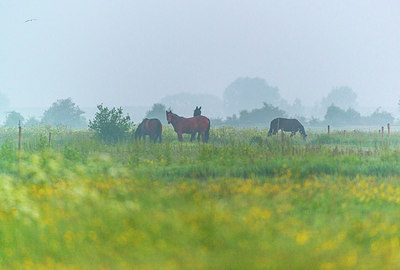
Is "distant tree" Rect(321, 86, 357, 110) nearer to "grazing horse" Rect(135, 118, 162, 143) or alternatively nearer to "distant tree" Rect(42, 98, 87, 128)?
"distant tree" Rect(42, 98, 87, 128)

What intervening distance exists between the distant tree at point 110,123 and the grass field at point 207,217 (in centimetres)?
593

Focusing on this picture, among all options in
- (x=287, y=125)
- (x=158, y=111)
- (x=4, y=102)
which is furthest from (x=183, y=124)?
(x=4, y=102)

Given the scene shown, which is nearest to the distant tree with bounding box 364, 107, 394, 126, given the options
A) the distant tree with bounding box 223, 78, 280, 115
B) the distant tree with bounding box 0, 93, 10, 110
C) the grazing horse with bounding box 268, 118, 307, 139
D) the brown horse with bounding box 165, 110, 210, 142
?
the distant tree with bounding box 223, 78, 280, 115

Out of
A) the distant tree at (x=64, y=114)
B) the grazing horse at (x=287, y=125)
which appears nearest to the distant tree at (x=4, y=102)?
the distant tree at (x=64, y=114)

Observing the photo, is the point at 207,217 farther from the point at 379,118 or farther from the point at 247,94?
the point at 247,94

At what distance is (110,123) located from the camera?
1864 centimetres

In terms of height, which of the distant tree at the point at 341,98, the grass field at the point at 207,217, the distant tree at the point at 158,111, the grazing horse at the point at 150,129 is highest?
the distant tree at the point at 341,98

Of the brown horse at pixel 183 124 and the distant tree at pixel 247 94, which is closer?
the brown horse at pixel 183 124

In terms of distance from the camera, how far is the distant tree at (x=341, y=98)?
5064 centimetres

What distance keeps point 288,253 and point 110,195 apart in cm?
404

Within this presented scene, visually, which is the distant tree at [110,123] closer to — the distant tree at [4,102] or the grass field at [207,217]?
the grass field at [207,217]

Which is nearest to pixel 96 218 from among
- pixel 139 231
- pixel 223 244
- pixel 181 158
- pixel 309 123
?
pixel 139 231

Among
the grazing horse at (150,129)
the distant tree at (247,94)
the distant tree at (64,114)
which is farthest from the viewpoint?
the distant tree at (247,94)

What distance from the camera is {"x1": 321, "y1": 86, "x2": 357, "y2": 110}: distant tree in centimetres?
5064
